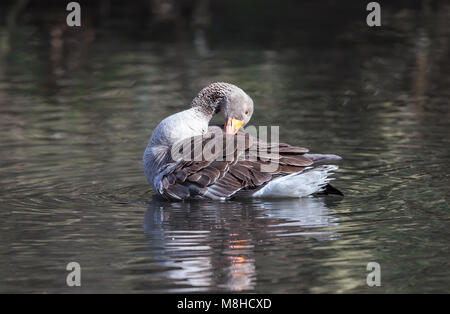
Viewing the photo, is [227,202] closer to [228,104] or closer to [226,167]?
[226,167]

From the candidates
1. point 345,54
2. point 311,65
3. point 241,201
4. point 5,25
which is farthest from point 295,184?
point 5,25

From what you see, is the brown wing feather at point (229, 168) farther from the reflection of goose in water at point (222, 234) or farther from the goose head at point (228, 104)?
the goose head at point (228, 104)

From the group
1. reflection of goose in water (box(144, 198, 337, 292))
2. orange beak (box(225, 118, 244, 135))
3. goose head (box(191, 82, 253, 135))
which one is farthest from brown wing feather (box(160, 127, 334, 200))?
goose head (box(191, 82, 253, 135))

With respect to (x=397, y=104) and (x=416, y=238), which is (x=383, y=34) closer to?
(x=397, y=104)

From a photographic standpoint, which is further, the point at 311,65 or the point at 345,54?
the point at 345,54

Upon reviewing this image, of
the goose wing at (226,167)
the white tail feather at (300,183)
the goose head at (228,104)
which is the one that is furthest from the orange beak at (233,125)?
the white tail feather at (300,183)

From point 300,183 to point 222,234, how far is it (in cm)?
139

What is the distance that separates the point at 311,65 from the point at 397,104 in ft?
14.5

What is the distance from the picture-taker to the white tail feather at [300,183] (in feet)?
29.1

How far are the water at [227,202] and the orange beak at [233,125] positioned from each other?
0.99 metres

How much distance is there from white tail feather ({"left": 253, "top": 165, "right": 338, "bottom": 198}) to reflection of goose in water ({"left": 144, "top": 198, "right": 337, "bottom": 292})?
0.11 m

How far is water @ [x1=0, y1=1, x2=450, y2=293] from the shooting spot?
6.95 m
